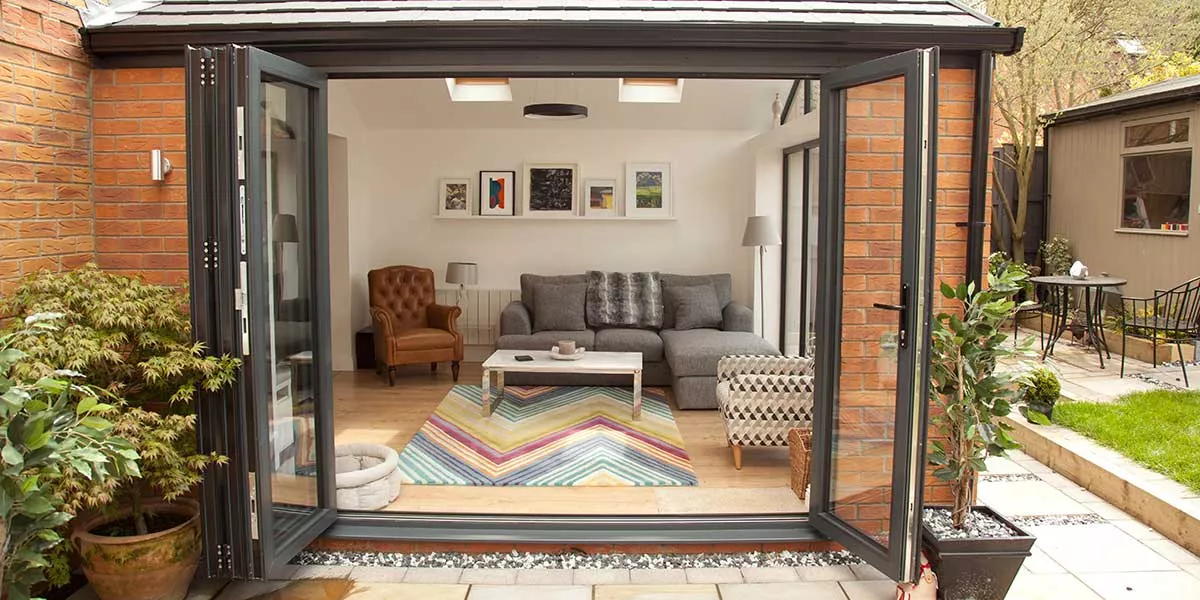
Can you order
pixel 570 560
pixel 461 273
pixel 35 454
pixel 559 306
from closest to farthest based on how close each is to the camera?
pixel 35 454 < pixel 570 560 < pixel 559 306 < pixel 461 273

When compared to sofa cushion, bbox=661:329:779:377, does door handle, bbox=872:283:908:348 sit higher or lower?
higher

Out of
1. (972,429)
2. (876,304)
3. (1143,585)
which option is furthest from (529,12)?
(1143,585)

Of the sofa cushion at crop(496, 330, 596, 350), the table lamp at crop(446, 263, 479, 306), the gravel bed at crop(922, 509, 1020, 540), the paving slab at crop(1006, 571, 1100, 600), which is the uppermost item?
the table lamp at crop(446, 263, 479, 306)

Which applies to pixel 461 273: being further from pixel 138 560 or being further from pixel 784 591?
pixel 784 591

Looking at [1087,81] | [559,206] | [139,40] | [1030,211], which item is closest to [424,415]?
[559,206]

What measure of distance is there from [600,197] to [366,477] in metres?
5.25

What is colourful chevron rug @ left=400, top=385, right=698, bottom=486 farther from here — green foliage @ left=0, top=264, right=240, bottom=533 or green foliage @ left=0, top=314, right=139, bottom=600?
green foliage @ left=0, top=314, right=139, bottom=600

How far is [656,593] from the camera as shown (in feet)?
12.3

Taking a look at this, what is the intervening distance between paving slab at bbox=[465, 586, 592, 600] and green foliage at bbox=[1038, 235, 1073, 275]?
8984 mm

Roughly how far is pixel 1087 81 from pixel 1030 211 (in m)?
2.31

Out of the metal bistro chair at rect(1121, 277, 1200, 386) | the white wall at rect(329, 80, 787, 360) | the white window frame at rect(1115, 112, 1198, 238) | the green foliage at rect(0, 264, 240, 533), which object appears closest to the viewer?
the green foliage at rect(0, 264, 240, 533)

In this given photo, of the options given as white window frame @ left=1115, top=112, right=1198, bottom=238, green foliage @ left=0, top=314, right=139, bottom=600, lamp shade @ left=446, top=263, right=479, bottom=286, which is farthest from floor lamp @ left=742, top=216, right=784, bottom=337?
green foliage @ left=0, top=314, right=139, bottom=600

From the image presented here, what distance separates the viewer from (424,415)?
22.9 feet

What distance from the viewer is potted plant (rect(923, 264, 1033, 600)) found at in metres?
3.61
